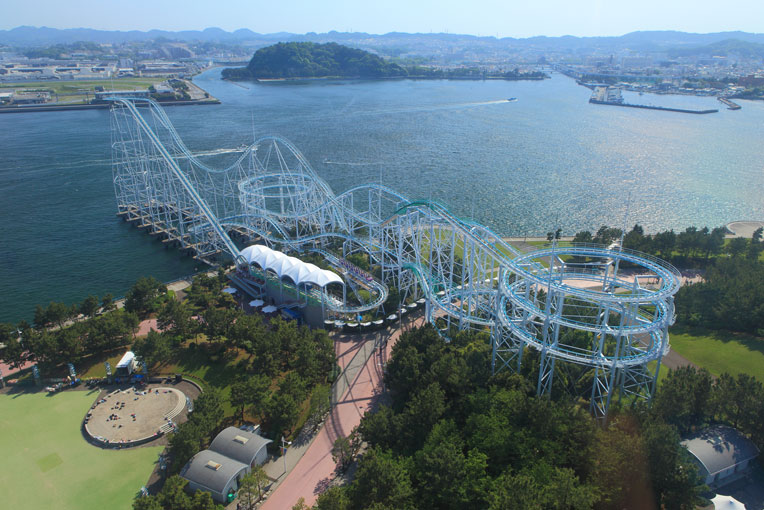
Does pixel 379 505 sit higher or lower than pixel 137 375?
higher

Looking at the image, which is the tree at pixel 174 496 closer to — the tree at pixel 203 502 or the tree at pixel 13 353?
the tree at pixel 203 502

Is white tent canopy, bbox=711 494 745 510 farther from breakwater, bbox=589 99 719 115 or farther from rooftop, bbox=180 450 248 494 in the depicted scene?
breakwater, bbox=589 99 719 115

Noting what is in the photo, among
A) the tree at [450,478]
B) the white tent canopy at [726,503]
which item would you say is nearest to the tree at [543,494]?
the tree at [450,478]

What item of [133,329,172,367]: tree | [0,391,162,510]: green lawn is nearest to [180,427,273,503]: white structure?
[0,391,162,510]: green lawn

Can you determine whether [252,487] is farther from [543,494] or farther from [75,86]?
[75,86]

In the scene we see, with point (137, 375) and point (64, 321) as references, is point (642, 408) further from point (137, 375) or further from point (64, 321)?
point (64, 321)

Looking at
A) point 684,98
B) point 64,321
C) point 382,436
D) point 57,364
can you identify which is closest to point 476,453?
point 382,436
